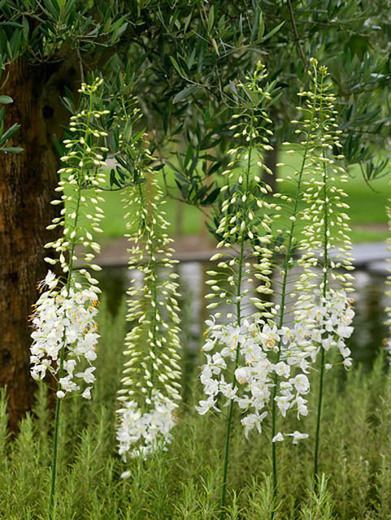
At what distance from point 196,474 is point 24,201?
2045 millimetres

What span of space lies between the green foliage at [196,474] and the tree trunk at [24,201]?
1.53 feet

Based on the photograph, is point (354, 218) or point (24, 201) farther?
point (354, 218)

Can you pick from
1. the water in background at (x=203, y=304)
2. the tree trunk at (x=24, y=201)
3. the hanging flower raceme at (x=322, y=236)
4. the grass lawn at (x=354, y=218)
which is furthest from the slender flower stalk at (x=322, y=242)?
the grass lawn at (x=354, y=218)

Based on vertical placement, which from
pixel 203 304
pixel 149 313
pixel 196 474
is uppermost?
pixel 149 313

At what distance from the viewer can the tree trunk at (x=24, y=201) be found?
5621 millimetres

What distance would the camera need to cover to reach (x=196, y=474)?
15.6 ft

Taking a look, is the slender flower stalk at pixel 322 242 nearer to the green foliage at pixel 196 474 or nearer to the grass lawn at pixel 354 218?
the green foliage at pixel 196 474

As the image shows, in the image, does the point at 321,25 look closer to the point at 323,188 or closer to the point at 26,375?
the point at 323,188

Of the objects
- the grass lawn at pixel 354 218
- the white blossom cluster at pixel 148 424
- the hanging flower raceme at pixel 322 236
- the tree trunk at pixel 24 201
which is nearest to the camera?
the hanging flower raceme at pixel 322 236

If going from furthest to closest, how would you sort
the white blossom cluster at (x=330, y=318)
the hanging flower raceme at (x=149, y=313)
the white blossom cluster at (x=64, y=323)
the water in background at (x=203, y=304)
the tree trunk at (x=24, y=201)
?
1. the water in background at (x=203, y=304)
2. the tree trunk at (x=24, y=201)
3. the hanging flower raceme at (x=149, y=313)
4. the white blossom cluster at (x=330, y=318)
5. the white blossom cluster at (x=64, y=323)

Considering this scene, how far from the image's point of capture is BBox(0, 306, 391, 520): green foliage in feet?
13.8

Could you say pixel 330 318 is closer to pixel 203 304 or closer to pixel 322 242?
pixel 322 242

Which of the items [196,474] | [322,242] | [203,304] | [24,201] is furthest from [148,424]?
[203,304]

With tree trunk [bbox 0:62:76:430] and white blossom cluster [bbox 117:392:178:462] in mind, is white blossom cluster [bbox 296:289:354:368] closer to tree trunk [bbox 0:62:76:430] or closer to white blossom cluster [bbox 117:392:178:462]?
white blossom cluster [bbox 117:392:178:462]
